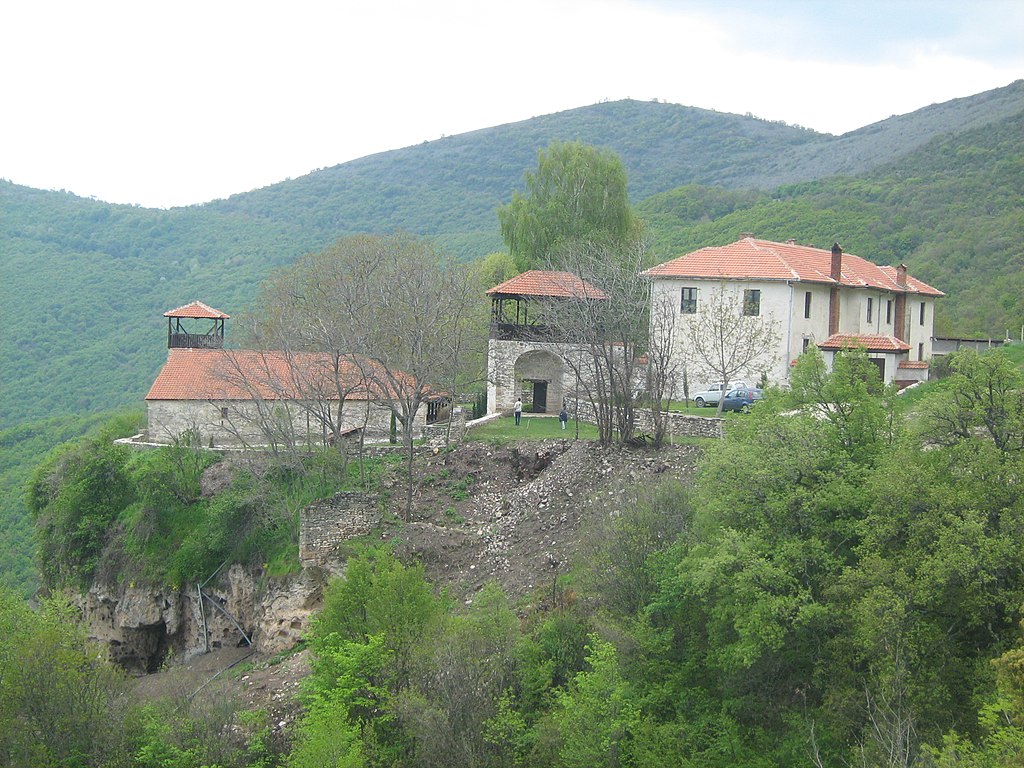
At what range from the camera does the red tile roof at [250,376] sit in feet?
98.4

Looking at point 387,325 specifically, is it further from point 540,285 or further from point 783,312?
point 783,312

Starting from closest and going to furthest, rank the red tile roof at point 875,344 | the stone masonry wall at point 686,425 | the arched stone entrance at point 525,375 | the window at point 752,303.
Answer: the stone masonry wall at point 686,425, the red tile roof at point 875,344, the window at point 752,303, the arched stone entrance at point 525,375

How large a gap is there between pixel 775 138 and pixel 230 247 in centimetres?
7244

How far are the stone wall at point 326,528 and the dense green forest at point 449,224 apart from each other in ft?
61.1

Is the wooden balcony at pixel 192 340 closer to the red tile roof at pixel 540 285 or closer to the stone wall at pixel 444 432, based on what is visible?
the stone wall at pixel 444 432

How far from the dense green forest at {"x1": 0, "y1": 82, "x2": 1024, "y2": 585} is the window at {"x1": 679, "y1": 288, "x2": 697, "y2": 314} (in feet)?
17.9

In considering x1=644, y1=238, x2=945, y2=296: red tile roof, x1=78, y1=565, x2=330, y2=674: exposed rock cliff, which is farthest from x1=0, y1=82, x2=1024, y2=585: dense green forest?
x1=78, y1=565, x2=330, y2=674: exposed rock cliff

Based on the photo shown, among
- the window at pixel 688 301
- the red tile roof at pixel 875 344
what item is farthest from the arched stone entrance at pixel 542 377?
the red tile roof at pixel 875 344

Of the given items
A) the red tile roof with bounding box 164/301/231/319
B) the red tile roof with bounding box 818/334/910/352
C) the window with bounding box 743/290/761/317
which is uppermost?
the window with bounding box 743/290/761/317

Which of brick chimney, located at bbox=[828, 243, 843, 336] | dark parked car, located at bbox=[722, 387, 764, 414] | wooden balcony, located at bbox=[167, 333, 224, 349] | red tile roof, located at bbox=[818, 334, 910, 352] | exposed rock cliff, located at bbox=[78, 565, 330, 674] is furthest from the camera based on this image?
wooden balcony, located at bbox=[167, 333, 224, 349]

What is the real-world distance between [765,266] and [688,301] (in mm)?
2858

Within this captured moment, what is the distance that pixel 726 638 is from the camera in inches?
688

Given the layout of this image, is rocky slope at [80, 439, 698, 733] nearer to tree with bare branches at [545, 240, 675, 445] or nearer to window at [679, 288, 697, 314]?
tree with bare branches at [545, 240, 675, 445]

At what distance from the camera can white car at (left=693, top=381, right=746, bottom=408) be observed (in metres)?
32.8
